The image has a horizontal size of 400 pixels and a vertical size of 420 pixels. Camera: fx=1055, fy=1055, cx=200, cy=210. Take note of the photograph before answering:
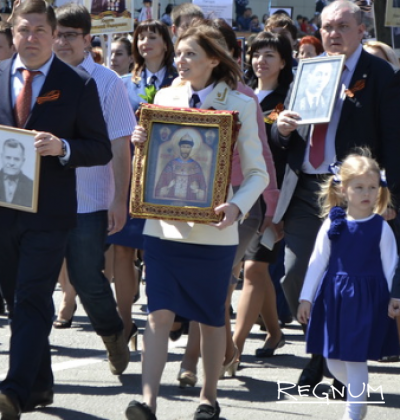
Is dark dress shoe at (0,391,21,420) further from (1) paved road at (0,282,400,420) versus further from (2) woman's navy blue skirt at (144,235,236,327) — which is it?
(2) woman's navy blue skirt at (144,235,236,327)

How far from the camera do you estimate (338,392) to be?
242 inches

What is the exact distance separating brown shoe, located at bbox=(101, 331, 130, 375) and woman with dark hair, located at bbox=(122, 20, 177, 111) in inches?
85.5

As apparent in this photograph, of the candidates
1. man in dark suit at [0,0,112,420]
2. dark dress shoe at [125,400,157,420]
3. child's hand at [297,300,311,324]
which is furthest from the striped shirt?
dark dress shoe at [125,400,157,420]

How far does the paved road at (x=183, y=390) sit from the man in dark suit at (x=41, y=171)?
0.49 metres

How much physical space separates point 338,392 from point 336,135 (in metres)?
1.51

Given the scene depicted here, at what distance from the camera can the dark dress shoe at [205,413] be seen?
5.44 m

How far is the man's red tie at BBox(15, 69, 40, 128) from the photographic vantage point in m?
5.36

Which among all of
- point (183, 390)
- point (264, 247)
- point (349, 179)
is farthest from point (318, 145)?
point (183, 390)

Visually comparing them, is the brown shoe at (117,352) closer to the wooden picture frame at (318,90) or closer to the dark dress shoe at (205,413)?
the dark dress shoe at (205,413)

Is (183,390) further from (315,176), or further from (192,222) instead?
(315,176)

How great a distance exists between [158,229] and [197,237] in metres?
0.21

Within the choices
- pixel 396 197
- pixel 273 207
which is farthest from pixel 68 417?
pixel 396 197

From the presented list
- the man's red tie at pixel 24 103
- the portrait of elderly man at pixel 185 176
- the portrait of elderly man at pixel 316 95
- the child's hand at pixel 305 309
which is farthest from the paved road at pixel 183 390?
the portrait of elderly man at pixel 316 95

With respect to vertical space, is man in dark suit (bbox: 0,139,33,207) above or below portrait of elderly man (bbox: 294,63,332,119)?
below
